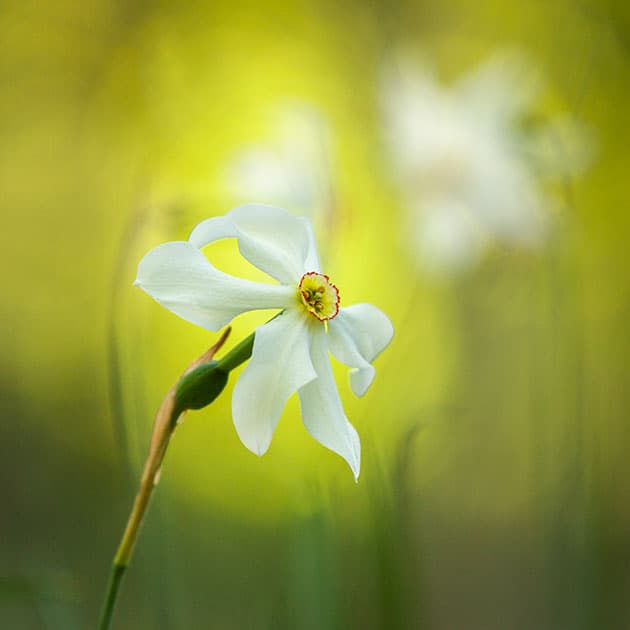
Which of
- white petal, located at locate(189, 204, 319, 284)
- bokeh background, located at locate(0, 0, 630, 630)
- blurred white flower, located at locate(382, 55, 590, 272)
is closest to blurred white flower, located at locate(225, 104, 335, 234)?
bokeh background, located at locate(0, 0, 630, 630)

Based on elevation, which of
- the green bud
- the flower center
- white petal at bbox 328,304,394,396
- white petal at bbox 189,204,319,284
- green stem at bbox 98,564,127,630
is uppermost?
white petal at bbox 189,204,319,284

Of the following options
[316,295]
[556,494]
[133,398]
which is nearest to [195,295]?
[316,295]

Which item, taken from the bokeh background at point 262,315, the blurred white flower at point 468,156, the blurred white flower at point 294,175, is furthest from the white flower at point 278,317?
the blurred white flower at point 468,156

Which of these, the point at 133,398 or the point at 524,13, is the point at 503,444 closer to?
the point at 524,13

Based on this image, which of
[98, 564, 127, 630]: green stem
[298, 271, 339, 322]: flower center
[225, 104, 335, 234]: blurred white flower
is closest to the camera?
[98, 564, 127, 630]: green stem

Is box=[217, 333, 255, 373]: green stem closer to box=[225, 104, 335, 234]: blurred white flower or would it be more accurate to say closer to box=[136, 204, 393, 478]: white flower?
box=[136, 204, 393, 478]: white flower

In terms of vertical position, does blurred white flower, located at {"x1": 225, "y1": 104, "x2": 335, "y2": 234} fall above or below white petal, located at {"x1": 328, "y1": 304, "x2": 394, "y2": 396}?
above
